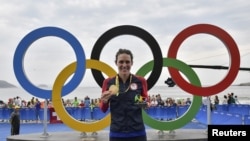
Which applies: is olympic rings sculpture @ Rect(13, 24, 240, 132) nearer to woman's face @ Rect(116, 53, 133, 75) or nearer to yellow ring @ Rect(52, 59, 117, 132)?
yellow ring @ Rect(52, 59, 117, 132)

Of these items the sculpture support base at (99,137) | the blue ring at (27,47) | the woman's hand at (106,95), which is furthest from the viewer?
the blue ring at (27,47)

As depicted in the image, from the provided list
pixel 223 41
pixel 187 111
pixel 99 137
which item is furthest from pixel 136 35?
pixel 99 137

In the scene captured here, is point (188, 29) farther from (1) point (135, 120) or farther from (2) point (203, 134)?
(1) point (135, 120)

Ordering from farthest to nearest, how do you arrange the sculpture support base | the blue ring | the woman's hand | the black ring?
the blue ring
the black ring
the sculpture support base
the woman's hand

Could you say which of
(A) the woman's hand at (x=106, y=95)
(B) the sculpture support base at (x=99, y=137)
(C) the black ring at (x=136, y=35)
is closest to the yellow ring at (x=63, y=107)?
(C) the black ring at (x=136, y=35)

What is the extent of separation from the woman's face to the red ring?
6.61 metres

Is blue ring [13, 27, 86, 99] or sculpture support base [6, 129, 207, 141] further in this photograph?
blue ring [13, 27, 86, 99]

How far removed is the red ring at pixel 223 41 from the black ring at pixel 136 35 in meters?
0.51

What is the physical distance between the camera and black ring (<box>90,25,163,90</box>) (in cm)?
1001

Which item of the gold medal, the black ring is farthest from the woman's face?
the black ring

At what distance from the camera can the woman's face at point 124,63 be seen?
377 centimetres

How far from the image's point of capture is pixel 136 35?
10.1 m

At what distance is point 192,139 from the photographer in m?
9.57

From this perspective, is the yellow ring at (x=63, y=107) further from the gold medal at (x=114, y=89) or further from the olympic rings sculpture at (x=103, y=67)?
the gold medal at (x=114, y=89)
